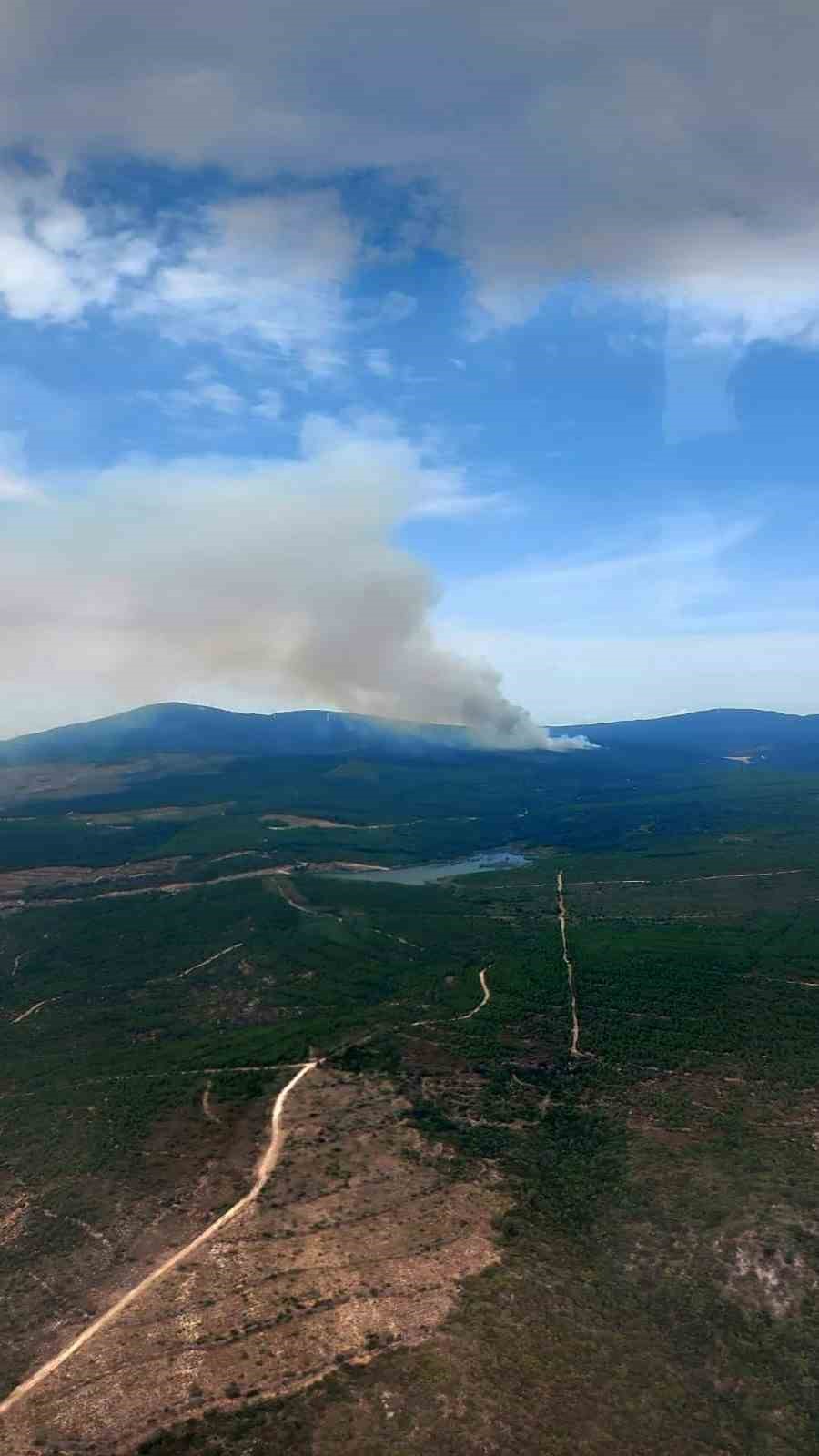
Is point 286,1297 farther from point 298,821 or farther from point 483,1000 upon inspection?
point 298,821

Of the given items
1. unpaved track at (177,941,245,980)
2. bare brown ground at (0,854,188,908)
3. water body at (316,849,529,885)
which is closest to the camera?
unpaved track at (177,941,245,980)

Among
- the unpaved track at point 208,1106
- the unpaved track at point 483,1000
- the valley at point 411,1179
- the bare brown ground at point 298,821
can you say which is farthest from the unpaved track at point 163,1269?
the bare brown ground at point 298,821

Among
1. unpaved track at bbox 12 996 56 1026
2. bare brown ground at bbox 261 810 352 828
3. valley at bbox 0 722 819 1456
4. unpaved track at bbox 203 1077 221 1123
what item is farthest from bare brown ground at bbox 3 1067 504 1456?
bare brown ground at bbox 261 810 352 828

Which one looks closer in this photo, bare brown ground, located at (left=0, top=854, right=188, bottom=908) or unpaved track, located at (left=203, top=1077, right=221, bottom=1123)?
unpaved track, located at (left=203, top=1077, right=221, bottom=1123)

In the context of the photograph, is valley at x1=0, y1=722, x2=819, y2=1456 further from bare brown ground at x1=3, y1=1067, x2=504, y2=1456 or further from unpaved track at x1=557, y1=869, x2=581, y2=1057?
unpaved track at x1=557, y1=869, x2=581, y2=1057

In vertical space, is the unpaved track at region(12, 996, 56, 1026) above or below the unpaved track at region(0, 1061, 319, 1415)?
above

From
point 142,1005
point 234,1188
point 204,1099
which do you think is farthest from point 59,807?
point 234,1188

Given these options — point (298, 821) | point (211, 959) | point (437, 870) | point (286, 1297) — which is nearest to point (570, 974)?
point (211, 959)

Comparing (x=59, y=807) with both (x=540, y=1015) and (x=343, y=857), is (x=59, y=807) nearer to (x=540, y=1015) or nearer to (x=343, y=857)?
(x=343, y=857)
